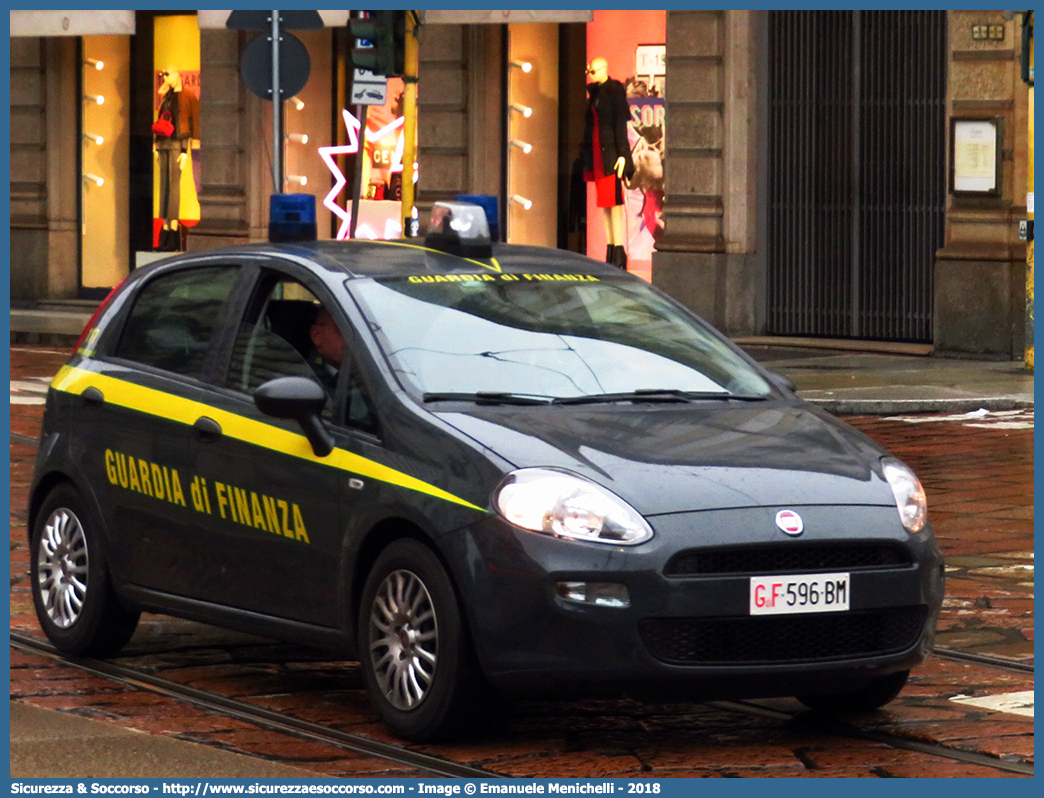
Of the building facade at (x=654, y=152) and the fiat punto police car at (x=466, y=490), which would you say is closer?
the fiat punto police car at (x=466, y=490)

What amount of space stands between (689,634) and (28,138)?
2405 centimetres

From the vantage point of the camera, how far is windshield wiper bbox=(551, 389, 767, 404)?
6.61 meters

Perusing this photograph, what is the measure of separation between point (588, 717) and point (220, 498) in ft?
4.31

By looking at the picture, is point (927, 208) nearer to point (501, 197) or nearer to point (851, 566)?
point (501, 197)

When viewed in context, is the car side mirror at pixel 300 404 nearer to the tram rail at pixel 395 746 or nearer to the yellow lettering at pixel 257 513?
the yellow lettering at pixel 257 513

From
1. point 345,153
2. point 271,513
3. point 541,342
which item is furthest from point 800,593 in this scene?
point 345,153

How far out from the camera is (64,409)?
774 centimetres

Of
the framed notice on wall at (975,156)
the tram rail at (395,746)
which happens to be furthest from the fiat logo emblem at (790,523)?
the framed notice on wall at (975,156)

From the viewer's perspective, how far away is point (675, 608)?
→ 5.86 meters

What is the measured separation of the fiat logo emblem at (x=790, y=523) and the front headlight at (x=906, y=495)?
357 mm

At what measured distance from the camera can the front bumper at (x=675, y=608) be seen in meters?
5.86

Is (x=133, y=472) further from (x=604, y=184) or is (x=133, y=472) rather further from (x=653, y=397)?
(x=604, y=184)

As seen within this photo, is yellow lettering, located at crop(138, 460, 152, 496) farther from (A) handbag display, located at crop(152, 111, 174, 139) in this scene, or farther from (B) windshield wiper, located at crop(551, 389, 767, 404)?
(A) handbag display, located at crop(152, 111, 174, 139)

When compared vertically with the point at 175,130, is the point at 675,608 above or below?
below
